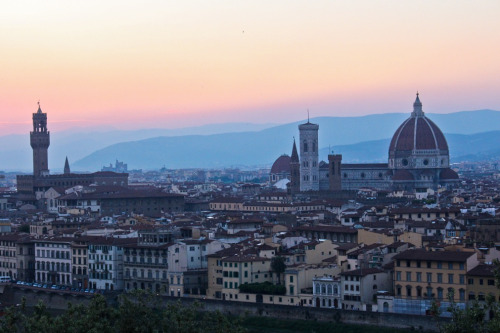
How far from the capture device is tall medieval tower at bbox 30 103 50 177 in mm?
136000

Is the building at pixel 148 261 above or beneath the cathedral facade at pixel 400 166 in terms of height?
beneath

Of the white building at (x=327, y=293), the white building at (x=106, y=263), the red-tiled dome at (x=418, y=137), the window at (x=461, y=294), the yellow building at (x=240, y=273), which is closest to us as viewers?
the window at (x=461, y=294)

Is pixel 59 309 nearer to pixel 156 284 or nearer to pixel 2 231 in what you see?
pixel 156 284

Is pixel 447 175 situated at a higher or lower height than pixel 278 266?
higher

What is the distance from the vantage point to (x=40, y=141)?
447 feet

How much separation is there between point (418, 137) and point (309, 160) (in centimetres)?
1733

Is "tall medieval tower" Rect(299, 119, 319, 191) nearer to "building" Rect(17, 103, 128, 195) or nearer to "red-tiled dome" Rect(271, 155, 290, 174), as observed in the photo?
"building" Rect(17, 103, 128, 195)

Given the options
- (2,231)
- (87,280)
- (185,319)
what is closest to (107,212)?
(2,231)

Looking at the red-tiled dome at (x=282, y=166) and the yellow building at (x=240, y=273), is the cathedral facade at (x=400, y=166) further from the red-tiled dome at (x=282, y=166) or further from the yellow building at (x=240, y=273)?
the yellow building at (x=240, y=273)

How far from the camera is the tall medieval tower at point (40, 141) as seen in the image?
136000 mm

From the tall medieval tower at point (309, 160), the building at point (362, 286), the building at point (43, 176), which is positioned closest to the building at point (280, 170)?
the tall medieval tower at point (309, 160)

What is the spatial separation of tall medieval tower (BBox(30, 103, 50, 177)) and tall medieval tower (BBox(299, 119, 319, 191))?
1214 inches

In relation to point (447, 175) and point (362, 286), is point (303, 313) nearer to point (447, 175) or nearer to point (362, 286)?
point (362, 286)

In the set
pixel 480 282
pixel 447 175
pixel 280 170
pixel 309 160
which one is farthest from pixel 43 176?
pixel 480 282
